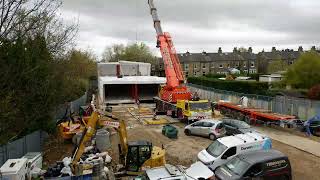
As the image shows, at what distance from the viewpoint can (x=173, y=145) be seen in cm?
2272

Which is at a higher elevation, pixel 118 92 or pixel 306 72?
pixel 306 72

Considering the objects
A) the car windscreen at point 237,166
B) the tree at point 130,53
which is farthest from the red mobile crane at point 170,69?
the tree at point 130,53

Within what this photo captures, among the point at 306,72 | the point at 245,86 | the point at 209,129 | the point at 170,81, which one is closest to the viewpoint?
the point at 209,129

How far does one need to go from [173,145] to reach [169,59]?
1379cm

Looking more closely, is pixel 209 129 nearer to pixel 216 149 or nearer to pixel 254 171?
pixel 216 149

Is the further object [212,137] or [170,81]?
[170,81]

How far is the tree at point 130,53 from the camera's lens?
97875mm

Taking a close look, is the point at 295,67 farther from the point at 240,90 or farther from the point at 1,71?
the point at 1,71

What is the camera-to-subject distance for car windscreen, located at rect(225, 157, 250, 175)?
1379cm

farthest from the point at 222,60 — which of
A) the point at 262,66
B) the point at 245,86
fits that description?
the point at 245,86

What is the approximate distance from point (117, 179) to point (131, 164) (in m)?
0.89

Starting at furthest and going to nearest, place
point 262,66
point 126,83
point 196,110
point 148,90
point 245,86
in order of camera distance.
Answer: point 262,66 < point 148,90 < point 126,83 < point 245,86 < point 196,110

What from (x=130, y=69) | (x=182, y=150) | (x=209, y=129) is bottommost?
(x=182, y=150)

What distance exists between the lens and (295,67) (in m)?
44.2
